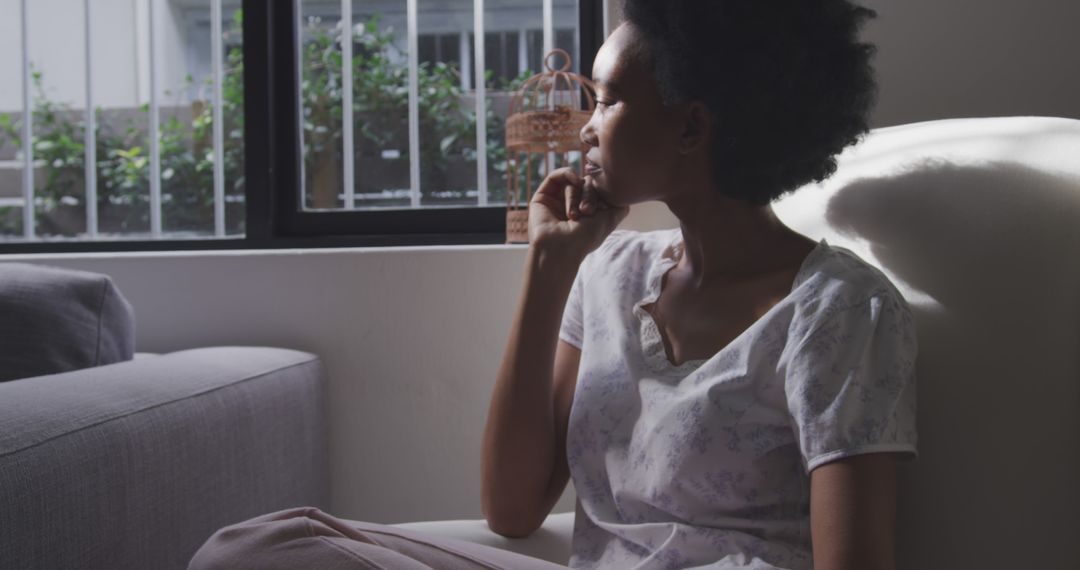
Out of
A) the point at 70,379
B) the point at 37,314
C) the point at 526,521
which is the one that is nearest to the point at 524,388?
the point at 526,521

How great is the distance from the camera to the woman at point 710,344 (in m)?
0.92

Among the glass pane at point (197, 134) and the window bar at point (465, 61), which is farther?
the glass pane at point (197, 134)

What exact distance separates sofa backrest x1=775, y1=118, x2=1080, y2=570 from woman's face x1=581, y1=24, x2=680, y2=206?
26 centimetres

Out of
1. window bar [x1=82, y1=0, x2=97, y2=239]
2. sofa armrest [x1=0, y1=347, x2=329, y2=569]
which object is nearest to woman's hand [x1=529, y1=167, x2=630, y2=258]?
sofa armrest [x1=0, y1=347, x2=329, y2=569]

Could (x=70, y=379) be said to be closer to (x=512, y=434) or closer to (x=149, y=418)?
(x=149, y=418)

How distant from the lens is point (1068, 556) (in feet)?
3.03

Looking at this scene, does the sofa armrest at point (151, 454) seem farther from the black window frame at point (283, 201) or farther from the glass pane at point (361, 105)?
the glass pane at point (361, 105)

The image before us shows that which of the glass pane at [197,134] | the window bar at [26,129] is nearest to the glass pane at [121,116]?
the glass pane at [197,134]

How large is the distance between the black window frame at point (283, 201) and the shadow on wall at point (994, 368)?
3.63 feet

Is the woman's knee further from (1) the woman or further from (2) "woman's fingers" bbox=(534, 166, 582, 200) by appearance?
(2) "woman's fingers" bbox=(534, 166, 582, 200)

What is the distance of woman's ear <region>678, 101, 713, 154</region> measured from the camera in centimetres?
109

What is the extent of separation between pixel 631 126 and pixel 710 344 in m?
0.27

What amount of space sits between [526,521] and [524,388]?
0.17 metres

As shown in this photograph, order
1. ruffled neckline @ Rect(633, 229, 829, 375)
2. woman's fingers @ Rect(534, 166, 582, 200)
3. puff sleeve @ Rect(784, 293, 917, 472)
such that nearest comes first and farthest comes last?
puff sleeve @ Rect(784, 293, 917, 472), ruffled neckline @ Rect(633, 229, 829, 375), woman's fingers @ Rect(534, 166, 582, 200)
